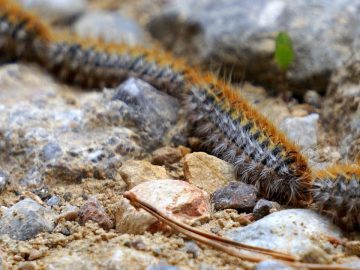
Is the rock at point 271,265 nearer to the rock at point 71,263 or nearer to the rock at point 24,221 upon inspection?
the rock at point 71,263

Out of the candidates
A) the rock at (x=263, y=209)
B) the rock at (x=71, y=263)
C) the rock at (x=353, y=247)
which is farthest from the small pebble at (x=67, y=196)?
the rock at (x=353, y=247)

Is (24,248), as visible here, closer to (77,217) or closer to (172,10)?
(77,217)

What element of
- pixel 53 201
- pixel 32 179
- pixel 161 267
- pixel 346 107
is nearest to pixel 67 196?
pixel 53 201

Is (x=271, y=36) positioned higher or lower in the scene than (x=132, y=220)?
higher

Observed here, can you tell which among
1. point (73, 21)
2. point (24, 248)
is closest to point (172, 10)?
point (73, 21)

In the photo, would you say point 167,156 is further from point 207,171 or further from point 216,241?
point 216,241

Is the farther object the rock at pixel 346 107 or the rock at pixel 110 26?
the rock at pixel 110 26

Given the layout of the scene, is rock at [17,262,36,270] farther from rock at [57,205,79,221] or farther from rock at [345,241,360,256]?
rock at [345,241,360,256]
